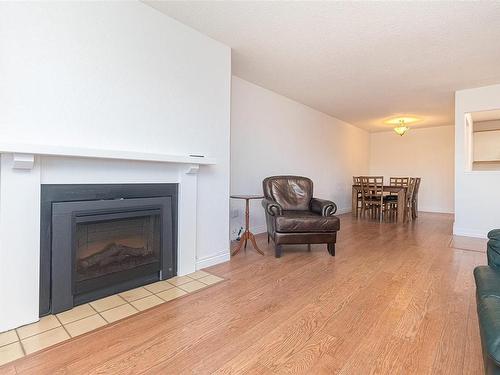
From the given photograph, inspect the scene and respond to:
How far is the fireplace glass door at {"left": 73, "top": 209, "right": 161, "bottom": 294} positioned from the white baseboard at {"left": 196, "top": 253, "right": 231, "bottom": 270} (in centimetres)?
45

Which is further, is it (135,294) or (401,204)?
(401,204)

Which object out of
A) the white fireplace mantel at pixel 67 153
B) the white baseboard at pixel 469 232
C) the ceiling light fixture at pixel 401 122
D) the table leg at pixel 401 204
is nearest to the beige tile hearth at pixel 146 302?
the white fireplace mantel at pixel 67 153

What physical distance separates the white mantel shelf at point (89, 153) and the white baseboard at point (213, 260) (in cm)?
100

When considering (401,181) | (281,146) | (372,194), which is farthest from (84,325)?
(401,181)

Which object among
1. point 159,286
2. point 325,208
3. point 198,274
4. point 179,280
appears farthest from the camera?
point 325,208

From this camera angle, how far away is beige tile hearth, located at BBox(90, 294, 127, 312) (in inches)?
72.4

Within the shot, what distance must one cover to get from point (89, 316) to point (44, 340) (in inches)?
10.8

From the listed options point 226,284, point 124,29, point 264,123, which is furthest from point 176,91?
point 264,123

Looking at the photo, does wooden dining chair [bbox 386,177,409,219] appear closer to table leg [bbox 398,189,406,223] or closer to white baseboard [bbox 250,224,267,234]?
table leg [bbox 398,189,406,223]

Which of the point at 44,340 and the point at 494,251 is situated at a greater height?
the point at 494,251

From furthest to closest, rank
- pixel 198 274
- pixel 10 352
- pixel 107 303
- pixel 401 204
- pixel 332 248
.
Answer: pixel 401 204 < pixel 332 248 < pixel 198 274 < pixel 107 303 < pixel 10 352

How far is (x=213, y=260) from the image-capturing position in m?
2.76

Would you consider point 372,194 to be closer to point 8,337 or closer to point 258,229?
point 258,229

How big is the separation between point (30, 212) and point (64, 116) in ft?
2.15
